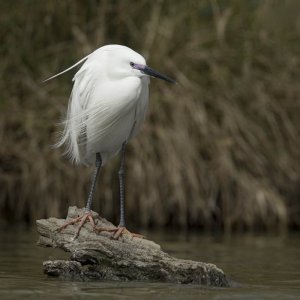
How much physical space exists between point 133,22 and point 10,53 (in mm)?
1714

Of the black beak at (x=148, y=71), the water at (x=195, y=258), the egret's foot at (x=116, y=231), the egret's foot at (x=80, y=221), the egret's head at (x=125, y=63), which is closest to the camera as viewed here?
the water at (x=195, y=258)

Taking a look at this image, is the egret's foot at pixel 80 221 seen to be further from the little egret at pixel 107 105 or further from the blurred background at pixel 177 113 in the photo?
the blurred background at pixel 177 113

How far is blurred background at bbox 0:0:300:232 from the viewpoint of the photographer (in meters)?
11.6

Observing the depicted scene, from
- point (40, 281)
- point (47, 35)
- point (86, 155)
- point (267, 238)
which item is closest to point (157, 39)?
point (47, 35)

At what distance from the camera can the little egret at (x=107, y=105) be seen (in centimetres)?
700

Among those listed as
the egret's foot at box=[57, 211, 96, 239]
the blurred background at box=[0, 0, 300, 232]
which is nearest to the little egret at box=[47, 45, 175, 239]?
the egret's foot at box=[57, 211, 96, 239]

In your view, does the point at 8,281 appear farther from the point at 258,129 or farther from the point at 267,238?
the point at 258,129

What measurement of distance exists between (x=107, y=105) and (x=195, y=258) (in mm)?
2214

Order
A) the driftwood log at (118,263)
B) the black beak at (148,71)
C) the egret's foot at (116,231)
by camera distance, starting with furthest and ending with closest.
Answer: the black beak at (148,71)
the egret's foot at (116,231)
the driftwood log at (118,263)

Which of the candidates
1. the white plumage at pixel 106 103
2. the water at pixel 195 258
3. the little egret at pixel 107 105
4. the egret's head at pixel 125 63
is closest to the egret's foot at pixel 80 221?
the little egret at pixel 107 105

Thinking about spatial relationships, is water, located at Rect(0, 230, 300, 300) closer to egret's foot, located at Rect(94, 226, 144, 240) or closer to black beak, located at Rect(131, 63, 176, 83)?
egret's foot, located at Rect(94, 226, 144, 240)

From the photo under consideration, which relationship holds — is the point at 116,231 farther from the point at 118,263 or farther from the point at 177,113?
the point at 177,113

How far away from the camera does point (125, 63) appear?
7.03 meters

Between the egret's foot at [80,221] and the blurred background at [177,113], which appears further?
the blurred background at [177,113]
